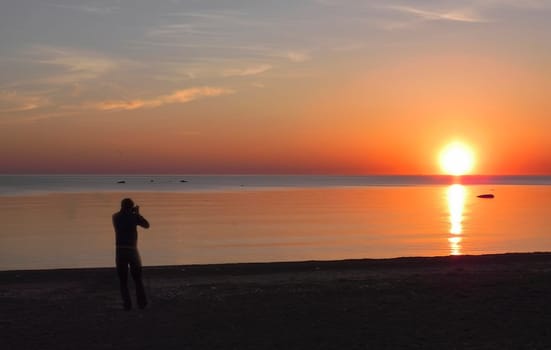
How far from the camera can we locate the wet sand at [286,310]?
10812mm

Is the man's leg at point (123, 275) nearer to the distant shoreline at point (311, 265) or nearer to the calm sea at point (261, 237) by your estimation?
the distant shoreline at point (311, 265)

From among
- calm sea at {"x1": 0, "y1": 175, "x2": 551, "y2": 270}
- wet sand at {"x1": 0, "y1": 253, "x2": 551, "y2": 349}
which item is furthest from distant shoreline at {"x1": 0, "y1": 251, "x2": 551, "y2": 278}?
calm sea at {"x1": 0, "y1": 175, "x2": 551, "y2": 270}

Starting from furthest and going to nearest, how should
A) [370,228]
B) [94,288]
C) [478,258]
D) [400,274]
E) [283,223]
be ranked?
[283,223], [370,228], [478,258], [400,274], [94,288]

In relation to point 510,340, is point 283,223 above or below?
above

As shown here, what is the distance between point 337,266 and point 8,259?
15.0m

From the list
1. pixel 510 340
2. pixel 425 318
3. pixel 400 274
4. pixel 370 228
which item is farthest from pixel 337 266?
pixel 370 228

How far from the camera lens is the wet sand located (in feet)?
35.5

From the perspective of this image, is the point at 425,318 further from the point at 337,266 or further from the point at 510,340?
the point at 337,266

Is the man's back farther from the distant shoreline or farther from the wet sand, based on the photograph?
the distant shoreline

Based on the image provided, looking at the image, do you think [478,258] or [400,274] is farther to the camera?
[478,258]

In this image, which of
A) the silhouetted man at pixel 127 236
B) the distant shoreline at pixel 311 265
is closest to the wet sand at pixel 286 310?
the distant shoreline at pixel 311 265

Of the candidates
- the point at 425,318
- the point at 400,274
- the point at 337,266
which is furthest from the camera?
the point at 337,266

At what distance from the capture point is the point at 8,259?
91.1 feet

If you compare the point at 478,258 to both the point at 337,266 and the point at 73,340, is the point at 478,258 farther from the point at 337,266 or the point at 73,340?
the point at 73,340
